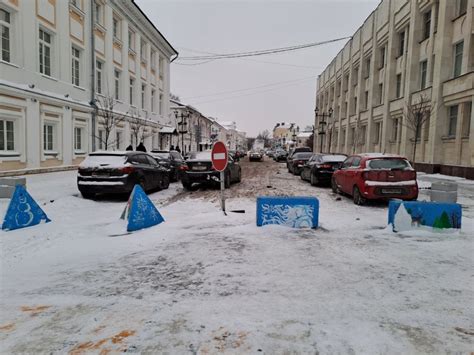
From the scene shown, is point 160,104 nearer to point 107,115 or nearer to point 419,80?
point 107,115

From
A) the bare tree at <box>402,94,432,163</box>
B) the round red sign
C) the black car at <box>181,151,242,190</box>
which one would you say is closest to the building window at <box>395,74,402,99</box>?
the bare tree at <box>402,94,432,163</box>

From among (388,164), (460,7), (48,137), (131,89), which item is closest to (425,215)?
(388,164)

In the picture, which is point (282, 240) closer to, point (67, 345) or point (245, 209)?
point (245, 209)

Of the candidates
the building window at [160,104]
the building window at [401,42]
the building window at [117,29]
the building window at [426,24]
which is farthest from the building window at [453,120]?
the building window at [160,104]

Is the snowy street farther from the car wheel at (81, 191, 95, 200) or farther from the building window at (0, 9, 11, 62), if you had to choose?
the building window at (0, 9, 11, 62)

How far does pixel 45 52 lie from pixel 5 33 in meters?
2.55

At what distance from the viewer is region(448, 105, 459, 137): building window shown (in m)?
19.8

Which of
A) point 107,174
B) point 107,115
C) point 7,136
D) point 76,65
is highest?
point 76,65

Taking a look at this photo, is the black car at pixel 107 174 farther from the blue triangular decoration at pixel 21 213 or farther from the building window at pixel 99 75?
the building window at pixel 99 75

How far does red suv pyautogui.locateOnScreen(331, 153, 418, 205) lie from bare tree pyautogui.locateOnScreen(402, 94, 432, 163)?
13.9 metres

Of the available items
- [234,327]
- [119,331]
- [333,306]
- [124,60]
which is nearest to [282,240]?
[333,306]

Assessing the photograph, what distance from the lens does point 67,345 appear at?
2590 mm

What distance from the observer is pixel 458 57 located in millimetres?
19875

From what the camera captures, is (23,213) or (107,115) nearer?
(23,213)
